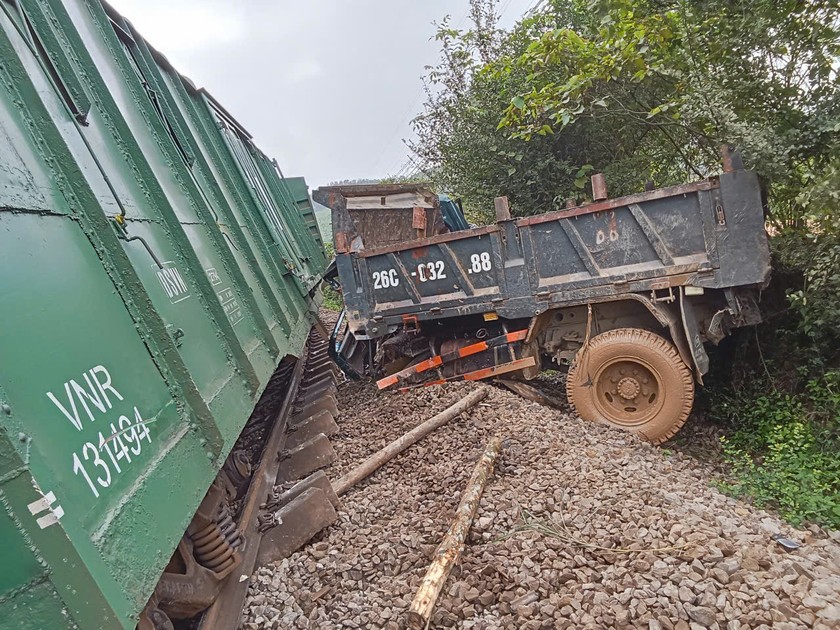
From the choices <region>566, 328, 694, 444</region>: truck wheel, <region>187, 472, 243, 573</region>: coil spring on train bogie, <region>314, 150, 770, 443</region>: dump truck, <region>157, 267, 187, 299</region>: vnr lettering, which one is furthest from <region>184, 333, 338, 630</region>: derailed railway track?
<region>566, 328, 694, 444</region>: truck wheel

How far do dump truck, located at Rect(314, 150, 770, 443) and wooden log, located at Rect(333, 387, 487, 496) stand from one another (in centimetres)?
73

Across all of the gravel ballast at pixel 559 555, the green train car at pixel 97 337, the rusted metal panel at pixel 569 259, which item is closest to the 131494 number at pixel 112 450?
the green train car at pixel 97 337

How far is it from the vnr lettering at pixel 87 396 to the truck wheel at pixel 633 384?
411cm

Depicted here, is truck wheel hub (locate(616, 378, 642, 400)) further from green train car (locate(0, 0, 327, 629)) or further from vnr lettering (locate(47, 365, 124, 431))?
vnr lettering (locate(47, 365, 124, 431))

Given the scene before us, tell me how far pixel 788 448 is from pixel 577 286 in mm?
2239

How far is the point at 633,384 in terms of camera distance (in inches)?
190

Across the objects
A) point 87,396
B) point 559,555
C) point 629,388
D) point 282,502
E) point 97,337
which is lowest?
point 629,388

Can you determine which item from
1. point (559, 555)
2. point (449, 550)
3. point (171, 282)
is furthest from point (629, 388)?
point (171, 282)

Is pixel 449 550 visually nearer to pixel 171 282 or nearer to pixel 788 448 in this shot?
pixel 171 282

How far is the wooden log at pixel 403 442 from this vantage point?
374cm

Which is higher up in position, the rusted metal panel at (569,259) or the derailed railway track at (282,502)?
the rusted metal panel at (569,259)

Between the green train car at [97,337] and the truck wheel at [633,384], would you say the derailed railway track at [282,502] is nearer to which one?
the green train car at [97,337]

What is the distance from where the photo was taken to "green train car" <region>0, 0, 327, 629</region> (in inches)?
52.6

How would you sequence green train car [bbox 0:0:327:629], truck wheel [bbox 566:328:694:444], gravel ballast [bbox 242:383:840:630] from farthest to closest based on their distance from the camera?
truck wheel [bbox 566:328:694:444] < gravel ballast [bbox 242:383:840:630] < green train car [bbox 0:0:327:629]
